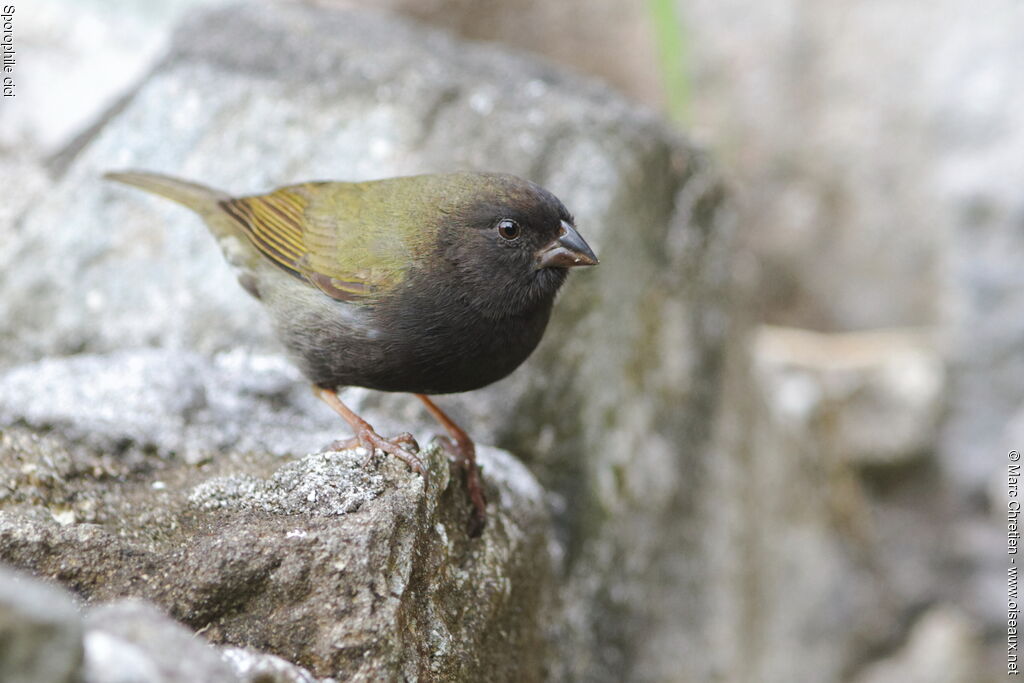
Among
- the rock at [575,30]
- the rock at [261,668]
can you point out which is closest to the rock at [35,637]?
the rock at [261,668]

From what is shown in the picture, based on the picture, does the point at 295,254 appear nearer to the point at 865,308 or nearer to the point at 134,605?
the point at 134,605

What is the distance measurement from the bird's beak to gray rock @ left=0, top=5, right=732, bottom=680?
31.1 inches

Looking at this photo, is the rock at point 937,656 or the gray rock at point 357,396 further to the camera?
the rock at point 937,656

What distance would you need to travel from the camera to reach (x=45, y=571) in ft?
7.68

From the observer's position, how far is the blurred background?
20.1 ft

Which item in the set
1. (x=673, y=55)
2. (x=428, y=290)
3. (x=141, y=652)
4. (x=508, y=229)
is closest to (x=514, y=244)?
(x=508, y=229)

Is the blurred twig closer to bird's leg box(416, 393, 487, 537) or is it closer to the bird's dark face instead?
the bird's dark face

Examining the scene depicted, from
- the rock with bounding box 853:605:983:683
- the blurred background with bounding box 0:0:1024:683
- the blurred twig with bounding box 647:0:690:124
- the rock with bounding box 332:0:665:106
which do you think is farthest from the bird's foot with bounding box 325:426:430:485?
the rock with bounding box 332:0:665:106

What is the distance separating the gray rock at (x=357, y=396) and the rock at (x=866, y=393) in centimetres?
181

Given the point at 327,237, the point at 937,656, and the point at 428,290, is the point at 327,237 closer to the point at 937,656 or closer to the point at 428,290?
the point at 428,290

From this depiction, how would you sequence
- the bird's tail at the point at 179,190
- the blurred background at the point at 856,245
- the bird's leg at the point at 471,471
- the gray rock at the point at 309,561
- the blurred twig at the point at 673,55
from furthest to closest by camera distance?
1. the blurred twig at the point at 673,55
2. the blurred background at the point at 856,245
3. the bird's tail at the point at 179,190
4. the bird's leg at the point at 471,471
5. the gray rock at the point at 309,561

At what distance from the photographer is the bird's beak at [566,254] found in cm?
315

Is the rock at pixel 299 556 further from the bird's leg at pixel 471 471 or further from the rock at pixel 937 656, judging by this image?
the rock at pixel 937 656

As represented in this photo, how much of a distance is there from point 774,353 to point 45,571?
19.1 feet
